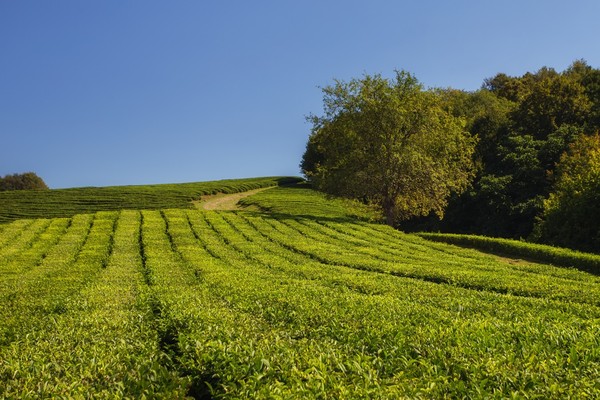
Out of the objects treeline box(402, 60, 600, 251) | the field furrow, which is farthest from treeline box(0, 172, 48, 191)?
the field furrow

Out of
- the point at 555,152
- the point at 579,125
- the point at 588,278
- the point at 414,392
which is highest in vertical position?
the point at 579,125

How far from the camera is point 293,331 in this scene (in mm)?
9508

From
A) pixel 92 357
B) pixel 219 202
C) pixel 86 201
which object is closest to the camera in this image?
pixel 92 357

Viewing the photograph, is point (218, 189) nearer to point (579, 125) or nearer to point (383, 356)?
point (579, 125)

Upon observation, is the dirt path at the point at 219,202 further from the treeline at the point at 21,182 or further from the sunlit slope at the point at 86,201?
the treeline at the point at 21,182

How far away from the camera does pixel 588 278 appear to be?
784 inches

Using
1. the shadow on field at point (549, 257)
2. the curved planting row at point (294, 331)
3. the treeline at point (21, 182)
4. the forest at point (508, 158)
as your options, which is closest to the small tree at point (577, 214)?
the forest at point (508, 158)

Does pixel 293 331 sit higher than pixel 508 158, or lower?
lower

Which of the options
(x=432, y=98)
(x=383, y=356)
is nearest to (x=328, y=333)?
(x=383, y=356)

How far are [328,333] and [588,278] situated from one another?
15.7 m

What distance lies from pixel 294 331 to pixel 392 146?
34.9 m

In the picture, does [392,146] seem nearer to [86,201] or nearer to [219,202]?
[219,202]

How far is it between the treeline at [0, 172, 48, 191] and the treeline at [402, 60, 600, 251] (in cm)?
9775

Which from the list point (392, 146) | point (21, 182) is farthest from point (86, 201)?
point (21, 182)
